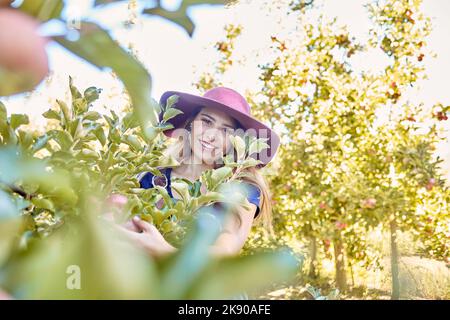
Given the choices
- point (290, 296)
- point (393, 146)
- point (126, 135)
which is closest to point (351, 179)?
point (393, 146)

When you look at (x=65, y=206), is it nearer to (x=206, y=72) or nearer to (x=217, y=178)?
(x=217, y=178)

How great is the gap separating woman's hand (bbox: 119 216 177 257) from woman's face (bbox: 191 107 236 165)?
1.56 metres

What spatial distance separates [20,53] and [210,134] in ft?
6.47

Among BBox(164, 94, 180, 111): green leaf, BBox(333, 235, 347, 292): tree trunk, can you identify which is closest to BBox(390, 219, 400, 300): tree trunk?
BBox(333, 235, 347, 292): tree trunk

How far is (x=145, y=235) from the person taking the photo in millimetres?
381

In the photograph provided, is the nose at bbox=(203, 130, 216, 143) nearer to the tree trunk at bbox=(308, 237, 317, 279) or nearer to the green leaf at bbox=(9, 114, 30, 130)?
the green leaf at bbox=(9, 114, 30, 130)

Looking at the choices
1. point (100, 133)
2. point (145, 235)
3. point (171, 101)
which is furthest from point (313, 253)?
point (145, 235)

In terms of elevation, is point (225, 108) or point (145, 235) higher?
point (225, 108)

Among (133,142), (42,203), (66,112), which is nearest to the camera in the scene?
(42,203)

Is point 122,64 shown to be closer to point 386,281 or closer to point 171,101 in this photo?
point 171,101

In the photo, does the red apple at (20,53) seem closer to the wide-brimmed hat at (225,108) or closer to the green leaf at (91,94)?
the green leaf at (91,94)

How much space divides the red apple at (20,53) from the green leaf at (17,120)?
220 millimetres

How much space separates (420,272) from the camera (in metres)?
4.97
